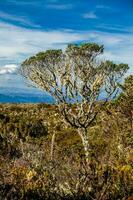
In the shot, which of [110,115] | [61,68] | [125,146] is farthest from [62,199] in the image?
[61,68]

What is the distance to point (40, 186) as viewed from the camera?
1214 centimetres

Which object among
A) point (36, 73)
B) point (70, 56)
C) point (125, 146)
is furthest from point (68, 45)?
point (125, 146)

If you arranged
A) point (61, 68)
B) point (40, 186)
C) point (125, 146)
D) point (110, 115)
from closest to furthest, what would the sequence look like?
point (40, 186) → point (125, 146) → point (110, 115) → point (61, 68)

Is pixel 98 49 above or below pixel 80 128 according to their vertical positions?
above

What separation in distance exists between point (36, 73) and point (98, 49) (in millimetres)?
5026

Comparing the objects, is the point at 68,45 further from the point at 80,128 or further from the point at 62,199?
the point at 62,199

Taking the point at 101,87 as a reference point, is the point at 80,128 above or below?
below

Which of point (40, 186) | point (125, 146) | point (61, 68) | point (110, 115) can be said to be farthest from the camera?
point (61, 68)

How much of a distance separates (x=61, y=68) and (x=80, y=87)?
2120 millimetres

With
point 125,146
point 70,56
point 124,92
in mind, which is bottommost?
point 125,146

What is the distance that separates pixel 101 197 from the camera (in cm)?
1098

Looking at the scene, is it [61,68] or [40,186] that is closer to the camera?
[40,186]

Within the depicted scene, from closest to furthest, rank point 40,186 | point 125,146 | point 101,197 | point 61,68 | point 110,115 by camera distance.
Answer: point 101,197, point 40,186, point 125,146, point 110,115, point 61,68

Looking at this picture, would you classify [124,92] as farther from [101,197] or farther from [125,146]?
[101,197]
